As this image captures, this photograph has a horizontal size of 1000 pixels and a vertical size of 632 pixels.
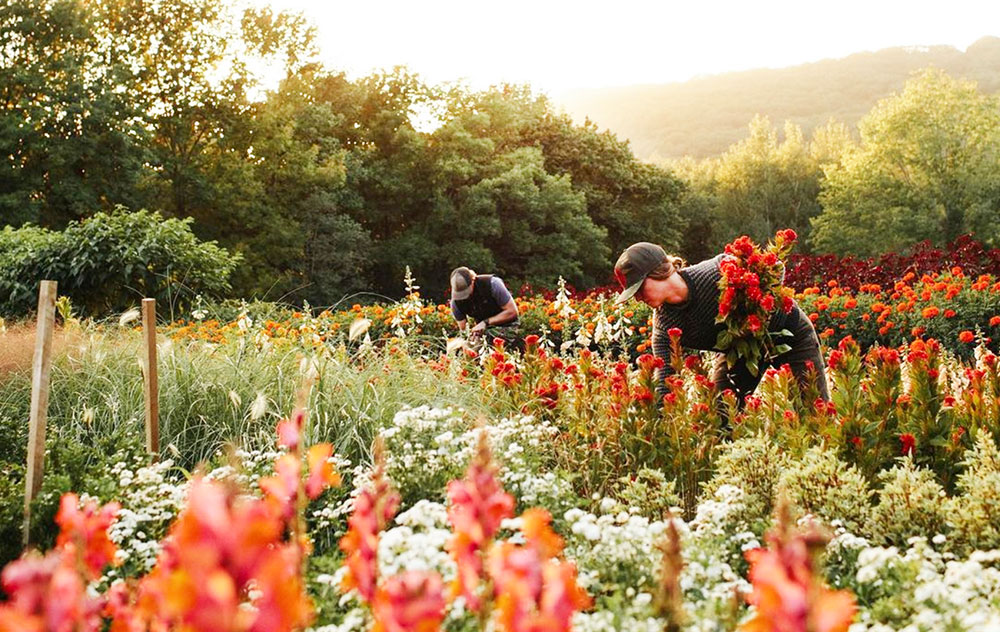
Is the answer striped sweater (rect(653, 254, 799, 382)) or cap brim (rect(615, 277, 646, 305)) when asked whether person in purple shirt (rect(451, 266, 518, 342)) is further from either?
cap brim (rect(615, 277, 646, 305))

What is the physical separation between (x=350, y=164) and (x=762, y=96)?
117730 mm

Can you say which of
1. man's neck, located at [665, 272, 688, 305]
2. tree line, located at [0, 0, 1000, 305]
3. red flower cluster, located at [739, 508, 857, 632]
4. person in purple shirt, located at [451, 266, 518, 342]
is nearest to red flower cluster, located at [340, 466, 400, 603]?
red flower cluster, located at [739, 508, 857, 632]

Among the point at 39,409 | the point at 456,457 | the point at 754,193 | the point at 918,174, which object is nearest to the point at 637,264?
the point at 456,457

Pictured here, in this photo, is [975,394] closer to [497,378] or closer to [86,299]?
[497,378]

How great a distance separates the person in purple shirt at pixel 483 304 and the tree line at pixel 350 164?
365 inches

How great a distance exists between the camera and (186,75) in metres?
24.5

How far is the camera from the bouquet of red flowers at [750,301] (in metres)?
4.85

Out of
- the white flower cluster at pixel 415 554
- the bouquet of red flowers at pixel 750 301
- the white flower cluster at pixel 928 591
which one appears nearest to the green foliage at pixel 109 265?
the bouquet of red flowers at pixel 750 301

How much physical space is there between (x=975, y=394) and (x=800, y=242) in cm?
4094

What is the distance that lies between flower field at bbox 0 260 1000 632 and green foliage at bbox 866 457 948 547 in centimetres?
1

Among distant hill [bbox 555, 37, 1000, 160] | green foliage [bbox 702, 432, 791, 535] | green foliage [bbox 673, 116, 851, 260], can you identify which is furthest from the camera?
distant hill [bbox 555, 37, 1000, 160]

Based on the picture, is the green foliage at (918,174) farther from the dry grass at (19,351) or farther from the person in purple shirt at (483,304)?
the dry grass at (19,351)

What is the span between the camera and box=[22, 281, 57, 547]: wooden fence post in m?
3.73

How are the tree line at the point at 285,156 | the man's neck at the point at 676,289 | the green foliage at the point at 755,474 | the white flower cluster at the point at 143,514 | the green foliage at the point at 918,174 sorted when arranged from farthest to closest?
the green foliage at the point at 918,174 → the tree line at the point at 285,156 → the man's neck at the point at 676,289 → the green foliage at the point at 755,474 → the white flower cluster at the point at 143,514
